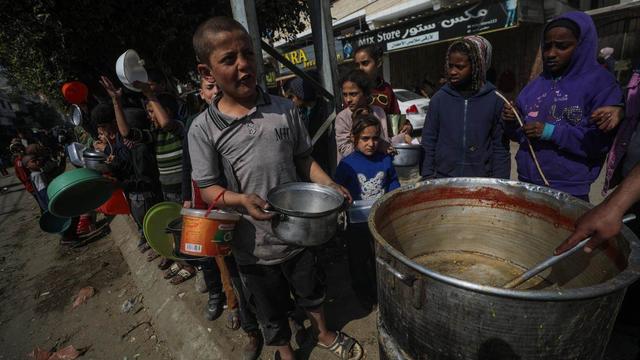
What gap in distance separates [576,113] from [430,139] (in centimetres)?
88

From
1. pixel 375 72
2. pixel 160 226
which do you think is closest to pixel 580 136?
pixel 375 72

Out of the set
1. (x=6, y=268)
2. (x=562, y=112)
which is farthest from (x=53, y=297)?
(x=562, y=112)

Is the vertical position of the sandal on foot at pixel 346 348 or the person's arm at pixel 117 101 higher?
the person's arm at pixel 117 101

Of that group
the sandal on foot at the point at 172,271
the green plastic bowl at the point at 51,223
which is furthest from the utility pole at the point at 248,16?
the green plastic bowl at the point at 51,223

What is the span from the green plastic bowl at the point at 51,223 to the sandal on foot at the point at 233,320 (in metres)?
3.17

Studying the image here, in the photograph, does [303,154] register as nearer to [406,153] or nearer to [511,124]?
[406,153]

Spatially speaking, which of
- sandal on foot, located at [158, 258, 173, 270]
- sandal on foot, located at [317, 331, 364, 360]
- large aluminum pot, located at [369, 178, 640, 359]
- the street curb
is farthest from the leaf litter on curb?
large aluminum pot, located at [369, 178, 640, 359]

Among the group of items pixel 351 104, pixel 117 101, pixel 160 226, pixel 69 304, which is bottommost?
pixel 69 304

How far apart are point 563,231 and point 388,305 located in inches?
33.6

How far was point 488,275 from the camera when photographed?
1621 millimetres

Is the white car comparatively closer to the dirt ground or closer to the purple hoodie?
the purple hoodie

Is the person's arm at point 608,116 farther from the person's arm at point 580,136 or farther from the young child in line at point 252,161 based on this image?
the young child in line at point 252,161

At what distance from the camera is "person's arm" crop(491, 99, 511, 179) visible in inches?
87.0

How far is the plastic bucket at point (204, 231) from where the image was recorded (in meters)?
1.51
